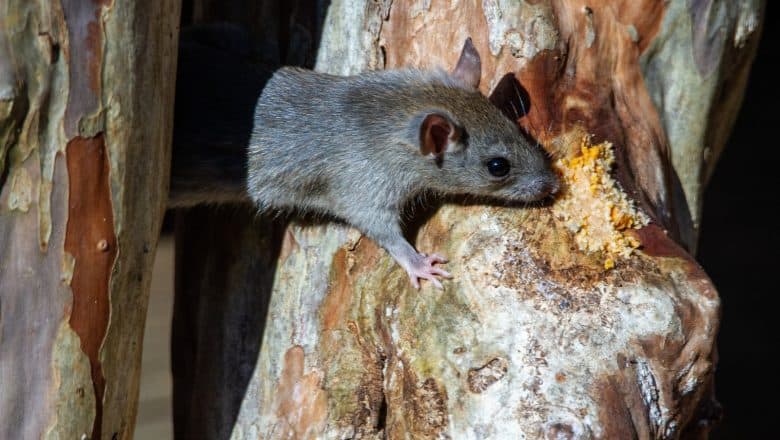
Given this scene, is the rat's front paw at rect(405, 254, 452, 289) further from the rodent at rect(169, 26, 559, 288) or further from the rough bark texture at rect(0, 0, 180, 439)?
the rough bark texture at rect(0, 0, 180, 439)

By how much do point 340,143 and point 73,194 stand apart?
1.40 m

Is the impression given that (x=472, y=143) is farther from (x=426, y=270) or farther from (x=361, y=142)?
(x=426, y=270)

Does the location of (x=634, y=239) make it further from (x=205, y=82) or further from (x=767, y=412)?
(x=767, y=412)

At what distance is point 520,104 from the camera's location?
3.91 m

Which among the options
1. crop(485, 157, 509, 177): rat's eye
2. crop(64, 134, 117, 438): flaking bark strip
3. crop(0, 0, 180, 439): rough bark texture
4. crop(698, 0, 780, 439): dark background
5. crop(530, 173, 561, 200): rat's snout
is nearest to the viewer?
crop(0, 0, 180, 439): rough bark texture

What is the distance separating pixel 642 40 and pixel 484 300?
1535 millimetres

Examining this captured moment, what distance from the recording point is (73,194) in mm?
2945

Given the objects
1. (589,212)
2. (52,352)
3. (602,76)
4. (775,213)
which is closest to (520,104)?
(602,76)

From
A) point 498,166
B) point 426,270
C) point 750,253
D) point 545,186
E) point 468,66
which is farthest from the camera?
point 750,253

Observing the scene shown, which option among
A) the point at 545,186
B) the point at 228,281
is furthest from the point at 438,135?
the point at 228,281

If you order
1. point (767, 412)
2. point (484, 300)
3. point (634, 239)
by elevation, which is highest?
point (634, 239)

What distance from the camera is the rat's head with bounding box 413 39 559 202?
3.90 meters

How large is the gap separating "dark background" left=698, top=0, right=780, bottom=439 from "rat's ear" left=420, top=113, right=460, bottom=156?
4164mm

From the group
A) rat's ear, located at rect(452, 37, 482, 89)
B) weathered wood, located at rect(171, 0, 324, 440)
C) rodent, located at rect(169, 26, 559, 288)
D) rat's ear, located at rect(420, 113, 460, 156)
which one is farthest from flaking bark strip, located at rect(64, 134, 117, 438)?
rat's ear, located at rect(452, 37, 482, 89)
